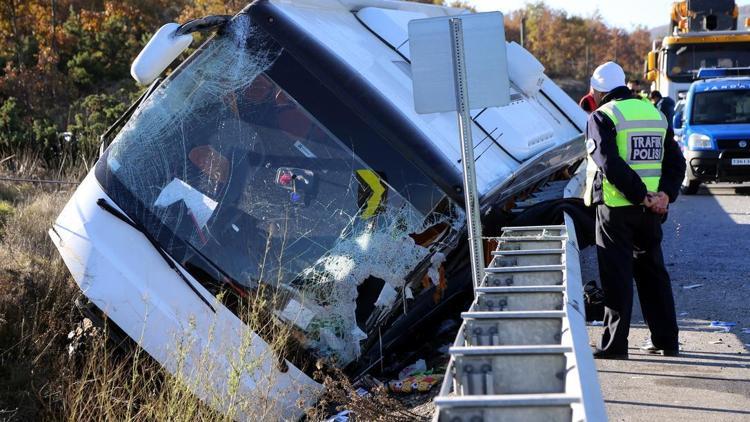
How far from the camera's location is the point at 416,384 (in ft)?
20.7

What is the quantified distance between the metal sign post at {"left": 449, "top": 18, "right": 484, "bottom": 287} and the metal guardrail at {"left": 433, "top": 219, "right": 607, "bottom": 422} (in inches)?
6.3

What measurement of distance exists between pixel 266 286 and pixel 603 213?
7.04 ft

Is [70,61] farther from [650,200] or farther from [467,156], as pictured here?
[650,200]

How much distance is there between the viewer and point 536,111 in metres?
9.26

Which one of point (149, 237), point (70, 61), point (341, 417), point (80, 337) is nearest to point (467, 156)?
point (341, 417)

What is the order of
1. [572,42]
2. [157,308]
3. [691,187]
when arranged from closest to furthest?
[157,308]
[691,187]
[572,42]

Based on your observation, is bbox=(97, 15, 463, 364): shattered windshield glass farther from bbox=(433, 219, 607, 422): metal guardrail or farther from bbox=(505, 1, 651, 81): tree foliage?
bbox=(505, 1, 651, 81): tree foliage

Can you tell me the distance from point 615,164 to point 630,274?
2.39 ft

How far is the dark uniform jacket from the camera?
608cm

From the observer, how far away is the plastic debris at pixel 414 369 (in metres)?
6.65

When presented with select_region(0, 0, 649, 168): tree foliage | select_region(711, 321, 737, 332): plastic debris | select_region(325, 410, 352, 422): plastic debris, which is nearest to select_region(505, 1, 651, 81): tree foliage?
select_region(0, 0, 649, 168): tree foliage

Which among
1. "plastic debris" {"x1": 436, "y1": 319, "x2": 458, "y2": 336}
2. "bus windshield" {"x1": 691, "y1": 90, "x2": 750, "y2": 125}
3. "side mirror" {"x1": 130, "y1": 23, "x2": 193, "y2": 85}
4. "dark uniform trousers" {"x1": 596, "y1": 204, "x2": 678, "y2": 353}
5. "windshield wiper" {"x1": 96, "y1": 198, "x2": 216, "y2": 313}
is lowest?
"bus windshield" {"x1": 691, "y1": 90, "x2": 750, "y2": 125}

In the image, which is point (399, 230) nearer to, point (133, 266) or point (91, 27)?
point (133, 266)

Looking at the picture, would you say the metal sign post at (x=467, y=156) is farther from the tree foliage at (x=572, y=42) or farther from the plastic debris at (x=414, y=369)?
the tree foliage at (x=572, y=42)
